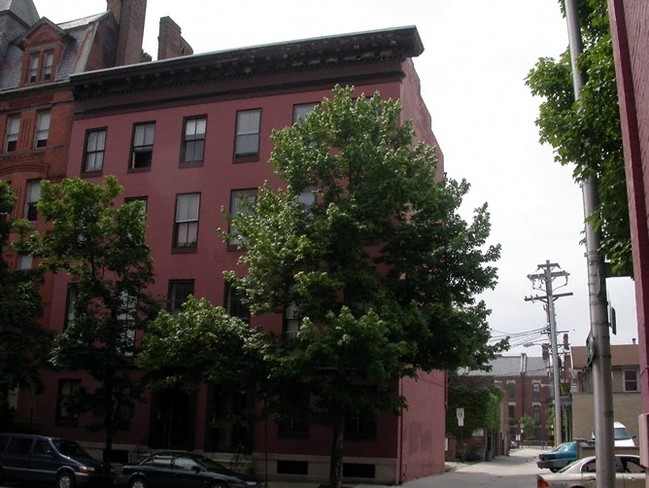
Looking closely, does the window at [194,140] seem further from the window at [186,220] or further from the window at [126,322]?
the window at [126,322]

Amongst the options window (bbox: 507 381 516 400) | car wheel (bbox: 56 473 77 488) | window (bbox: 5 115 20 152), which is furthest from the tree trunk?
window (bbox: 507 381 516 400)

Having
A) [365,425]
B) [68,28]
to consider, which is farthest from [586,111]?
[68,28]

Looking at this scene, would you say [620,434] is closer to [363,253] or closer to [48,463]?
[363,253]

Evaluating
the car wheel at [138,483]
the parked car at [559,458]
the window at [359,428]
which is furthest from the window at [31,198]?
the parked car at [559,458]

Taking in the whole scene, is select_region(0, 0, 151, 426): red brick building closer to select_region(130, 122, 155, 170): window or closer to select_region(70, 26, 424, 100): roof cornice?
select_region(70, 26, 424, 100): roof cornice

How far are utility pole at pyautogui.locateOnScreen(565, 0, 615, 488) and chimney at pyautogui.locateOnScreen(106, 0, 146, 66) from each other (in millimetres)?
27842

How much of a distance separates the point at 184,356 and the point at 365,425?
7.50 m

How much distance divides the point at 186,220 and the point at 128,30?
497 inches

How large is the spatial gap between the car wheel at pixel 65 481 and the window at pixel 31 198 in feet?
46.3

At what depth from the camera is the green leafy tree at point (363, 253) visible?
18.7 metres

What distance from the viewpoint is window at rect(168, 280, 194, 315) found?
27344 mm

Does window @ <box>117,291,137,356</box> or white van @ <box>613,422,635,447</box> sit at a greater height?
window @ <box>117,291,137,356</box>

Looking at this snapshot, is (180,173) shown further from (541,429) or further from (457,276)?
(541,429)

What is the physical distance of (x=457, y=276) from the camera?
1970 centimetres
